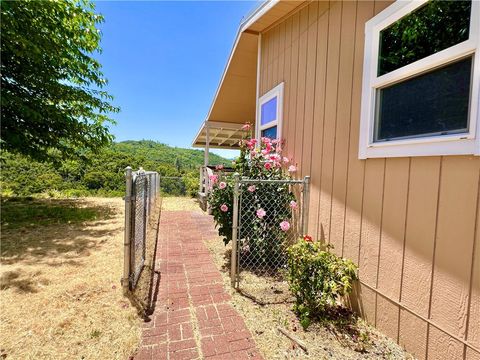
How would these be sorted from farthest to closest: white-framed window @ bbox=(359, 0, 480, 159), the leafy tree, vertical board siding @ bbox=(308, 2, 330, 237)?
the leafy tree < vertical board siding @ bbox=(308, 2, 330, 237) < white-framed window @ bbox=(359, 0, 480, 159)

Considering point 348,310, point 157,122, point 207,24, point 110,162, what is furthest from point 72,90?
point 157,122

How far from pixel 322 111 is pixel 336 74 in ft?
1.40

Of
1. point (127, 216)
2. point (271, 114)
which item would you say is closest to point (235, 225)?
point (127, 216)

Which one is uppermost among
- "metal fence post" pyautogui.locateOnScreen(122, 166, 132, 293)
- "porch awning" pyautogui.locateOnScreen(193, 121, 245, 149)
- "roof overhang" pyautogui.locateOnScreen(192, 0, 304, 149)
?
"roof overhang" pyautogui.locateOnScreen(192, 0, 304, 149)

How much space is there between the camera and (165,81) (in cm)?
2036

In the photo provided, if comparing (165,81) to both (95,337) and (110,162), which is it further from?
(95,337)

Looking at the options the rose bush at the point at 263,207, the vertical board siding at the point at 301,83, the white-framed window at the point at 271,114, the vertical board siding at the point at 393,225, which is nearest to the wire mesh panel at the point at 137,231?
the rose bush at the point at 263,207

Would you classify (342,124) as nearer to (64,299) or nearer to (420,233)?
(420,233)

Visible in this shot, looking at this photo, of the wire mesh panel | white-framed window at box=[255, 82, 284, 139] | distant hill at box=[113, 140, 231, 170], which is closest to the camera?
the wire mesh panel

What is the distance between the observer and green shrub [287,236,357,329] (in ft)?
7.36

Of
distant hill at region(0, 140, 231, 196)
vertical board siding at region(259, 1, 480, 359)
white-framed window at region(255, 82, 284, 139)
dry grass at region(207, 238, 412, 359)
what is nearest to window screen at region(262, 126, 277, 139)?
white-framed window at region(255, 82, 284, 139)

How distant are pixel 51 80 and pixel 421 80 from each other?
763 centimetres

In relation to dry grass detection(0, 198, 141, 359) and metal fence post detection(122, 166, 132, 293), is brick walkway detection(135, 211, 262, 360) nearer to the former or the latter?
dry grass detection(0, 198, 141, 359)

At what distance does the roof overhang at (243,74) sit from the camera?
13.2 feet
